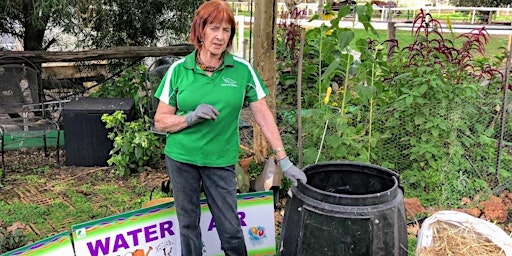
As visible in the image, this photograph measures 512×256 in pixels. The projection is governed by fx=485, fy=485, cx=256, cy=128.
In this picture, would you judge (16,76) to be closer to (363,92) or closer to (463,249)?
(363,92)

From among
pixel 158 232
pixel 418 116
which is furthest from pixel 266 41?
pixel 158 232

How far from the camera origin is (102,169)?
4676mm

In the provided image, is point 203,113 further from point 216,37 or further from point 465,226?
point 465,226

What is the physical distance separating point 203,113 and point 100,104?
3.05m

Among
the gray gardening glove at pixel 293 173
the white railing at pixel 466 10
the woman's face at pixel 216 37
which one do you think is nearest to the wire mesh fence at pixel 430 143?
the gray gardening glove at pixel 293 173

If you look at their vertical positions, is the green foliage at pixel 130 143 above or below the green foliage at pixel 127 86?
below

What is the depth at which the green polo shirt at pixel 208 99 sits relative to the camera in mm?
2223

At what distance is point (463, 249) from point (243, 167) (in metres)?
→ 1.74

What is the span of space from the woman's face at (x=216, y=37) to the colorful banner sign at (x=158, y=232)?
92cm

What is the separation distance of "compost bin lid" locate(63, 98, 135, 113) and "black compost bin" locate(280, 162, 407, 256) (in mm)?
3002

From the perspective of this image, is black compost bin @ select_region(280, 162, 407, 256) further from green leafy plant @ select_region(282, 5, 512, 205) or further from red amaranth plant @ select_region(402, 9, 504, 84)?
red amaranth plant @ select_region(402, 9, 504, 84)

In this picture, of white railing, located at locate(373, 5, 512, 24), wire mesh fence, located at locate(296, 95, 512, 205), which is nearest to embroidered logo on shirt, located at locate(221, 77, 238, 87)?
wire mesh fence, located at locate(296, 95, 512, 205)

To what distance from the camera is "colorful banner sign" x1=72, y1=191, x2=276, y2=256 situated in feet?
7.94

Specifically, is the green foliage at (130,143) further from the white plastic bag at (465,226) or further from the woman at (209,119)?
the white plastic bag at (465,226)
